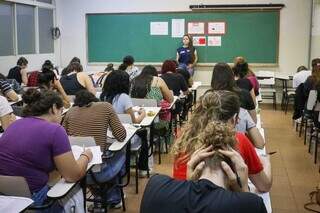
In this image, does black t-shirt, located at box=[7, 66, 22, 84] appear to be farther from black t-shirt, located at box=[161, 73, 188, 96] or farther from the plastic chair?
the plastic chair

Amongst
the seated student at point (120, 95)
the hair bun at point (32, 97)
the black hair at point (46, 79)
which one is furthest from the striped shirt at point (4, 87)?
the hair bun at point (32, 97)

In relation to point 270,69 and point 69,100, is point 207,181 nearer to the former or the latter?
point 69,100

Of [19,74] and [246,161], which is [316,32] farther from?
[246,161]

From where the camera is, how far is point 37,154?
7.97 ft

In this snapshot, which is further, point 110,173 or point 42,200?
point 110,173

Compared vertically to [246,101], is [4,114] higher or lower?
lower

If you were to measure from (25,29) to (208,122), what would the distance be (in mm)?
8238

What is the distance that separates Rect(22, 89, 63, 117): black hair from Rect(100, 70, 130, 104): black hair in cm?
143

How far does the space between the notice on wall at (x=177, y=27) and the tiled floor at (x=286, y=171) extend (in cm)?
346

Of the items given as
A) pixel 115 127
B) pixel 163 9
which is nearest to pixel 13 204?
pixel 115 127

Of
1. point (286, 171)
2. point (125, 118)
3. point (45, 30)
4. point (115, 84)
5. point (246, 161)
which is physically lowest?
point (286, 171)

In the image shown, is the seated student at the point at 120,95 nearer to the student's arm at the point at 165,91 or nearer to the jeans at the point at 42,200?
the student's arm at the point at 165,91

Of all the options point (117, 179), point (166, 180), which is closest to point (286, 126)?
point (117, 179)

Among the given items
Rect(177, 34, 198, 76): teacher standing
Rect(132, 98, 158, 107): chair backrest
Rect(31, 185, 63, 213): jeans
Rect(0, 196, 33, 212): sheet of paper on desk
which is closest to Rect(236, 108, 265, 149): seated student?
Rect(31, 185, 63, 213): jeans
